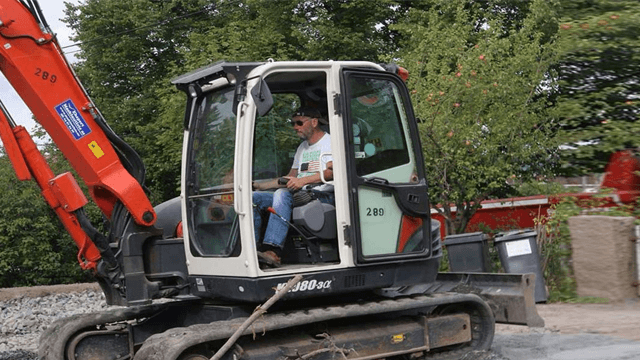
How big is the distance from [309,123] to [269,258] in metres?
1.27

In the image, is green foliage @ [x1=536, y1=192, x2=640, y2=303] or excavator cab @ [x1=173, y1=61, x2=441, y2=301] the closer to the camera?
excavator cab @ [x1=173, y1=61, x2=441, y2=301]

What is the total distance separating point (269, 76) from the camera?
6.18 m

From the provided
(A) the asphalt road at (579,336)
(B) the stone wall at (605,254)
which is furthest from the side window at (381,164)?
(B) the stone wall at (605,254)

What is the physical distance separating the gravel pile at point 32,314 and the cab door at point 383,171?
438cm

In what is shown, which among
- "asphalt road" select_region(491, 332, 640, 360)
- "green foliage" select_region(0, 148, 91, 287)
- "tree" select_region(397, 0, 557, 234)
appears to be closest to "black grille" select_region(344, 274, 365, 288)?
"asphalt road" select_region(491, 332, 640, 360)

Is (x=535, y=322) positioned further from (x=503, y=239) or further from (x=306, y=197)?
(x=503, y=239)

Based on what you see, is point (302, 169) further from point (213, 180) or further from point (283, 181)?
point (213, 180)

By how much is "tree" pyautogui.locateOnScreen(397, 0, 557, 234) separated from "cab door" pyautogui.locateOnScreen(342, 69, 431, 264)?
21.8 feet

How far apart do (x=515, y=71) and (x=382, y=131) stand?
866 cm

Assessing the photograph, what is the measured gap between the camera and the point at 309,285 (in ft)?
20.1

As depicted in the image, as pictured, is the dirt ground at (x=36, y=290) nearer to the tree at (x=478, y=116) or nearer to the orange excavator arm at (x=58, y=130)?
the tree at (x=478, y=116)

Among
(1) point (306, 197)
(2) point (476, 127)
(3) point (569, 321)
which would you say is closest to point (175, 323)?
(1) point (306, 197)

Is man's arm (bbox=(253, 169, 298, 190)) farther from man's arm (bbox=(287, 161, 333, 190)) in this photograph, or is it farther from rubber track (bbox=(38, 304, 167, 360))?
rubber track (bbox=(38, 304, 167, 360))

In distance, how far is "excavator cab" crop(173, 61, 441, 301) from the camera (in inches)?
237
